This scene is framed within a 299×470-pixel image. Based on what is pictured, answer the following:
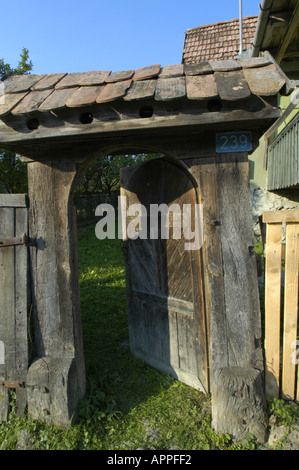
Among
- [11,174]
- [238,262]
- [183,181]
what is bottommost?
[238,262]

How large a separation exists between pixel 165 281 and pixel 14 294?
5.19ft

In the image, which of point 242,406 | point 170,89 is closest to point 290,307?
point 242,406

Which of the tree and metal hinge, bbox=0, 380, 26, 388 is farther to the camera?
the tree

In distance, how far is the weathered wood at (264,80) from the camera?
2.26m

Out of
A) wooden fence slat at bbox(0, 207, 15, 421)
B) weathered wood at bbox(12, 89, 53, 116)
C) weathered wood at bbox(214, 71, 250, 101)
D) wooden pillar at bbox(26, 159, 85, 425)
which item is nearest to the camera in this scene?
weathered wood at bbox(214, 71, 250, 101)

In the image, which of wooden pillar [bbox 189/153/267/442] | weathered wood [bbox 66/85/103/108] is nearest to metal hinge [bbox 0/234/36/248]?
weathered wood [bbox 66/85/103/108]

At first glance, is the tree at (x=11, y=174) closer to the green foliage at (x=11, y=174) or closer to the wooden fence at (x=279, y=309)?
the green foliage at (x=11, y=174)

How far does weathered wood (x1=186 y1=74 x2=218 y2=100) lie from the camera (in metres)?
2.27

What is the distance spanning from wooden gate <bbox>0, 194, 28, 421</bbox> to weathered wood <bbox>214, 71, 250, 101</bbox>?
1958mm

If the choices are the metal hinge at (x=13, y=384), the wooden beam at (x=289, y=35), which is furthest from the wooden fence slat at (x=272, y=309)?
the wooden beam at (x=289, y=35)

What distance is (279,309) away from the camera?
2.77 meters

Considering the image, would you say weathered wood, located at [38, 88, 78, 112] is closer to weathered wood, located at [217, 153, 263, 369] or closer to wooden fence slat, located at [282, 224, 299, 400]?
weathered wood, located at [217, 153, 263, 369]

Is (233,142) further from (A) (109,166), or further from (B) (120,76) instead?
(A) (109,166)

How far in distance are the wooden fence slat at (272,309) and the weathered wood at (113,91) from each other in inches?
65.8
